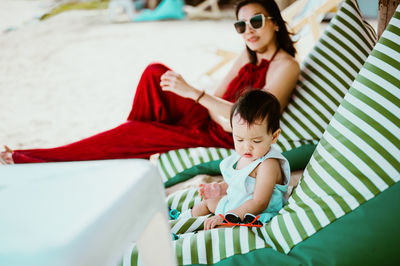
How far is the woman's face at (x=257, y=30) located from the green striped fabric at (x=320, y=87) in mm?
316

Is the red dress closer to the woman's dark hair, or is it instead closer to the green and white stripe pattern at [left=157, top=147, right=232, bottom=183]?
the green and white stripe pattern at [left=157, top=147, right=232, bottom=183]

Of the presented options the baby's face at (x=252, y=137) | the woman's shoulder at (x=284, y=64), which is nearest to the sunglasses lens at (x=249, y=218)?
the baby's face at (x=252, y=137)

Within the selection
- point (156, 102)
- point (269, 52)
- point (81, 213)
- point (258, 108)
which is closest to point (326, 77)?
point (269, 52)

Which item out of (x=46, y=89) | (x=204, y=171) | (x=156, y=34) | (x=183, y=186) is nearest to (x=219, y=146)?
(x=204, y=171)

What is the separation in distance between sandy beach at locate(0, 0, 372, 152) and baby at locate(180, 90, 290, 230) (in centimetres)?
253

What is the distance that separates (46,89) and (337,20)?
415cm

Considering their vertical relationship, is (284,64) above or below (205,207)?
above

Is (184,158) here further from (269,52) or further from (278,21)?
(278,21)

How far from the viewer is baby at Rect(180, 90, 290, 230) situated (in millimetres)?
1679

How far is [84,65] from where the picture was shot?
249 inches

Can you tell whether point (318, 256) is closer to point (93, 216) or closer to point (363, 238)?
point (363, 238)

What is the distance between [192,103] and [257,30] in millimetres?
656

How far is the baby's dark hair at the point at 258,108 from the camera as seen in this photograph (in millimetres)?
1656

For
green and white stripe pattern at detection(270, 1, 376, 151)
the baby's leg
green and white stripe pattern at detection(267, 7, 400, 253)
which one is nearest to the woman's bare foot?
the baby's leg
